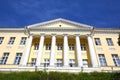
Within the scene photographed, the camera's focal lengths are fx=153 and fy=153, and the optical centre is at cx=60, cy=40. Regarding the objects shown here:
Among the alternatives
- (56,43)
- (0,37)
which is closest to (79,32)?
(56,43)

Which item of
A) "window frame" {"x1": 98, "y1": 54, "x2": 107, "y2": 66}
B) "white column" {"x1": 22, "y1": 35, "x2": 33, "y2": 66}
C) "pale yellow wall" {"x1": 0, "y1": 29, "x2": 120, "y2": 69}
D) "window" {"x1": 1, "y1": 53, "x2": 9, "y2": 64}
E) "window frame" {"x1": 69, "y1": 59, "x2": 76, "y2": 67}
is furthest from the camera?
"pale yellow wall" {"x1": 0, "y1": 29, "x2": 120, "y2": 69}

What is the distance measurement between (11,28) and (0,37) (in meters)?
3.00

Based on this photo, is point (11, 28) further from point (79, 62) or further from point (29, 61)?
point (79, 62)

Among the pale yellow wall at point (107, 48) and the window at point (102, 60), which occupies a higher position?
the pale yellow wall at point (107, 48)

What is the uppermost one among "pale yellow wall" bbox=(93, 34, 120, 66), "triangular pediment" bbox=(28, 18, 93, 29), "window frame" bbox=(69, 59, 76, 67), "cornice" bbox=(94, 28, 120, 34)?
"triangular pediment" bbox=(28, 18, 93, 29)

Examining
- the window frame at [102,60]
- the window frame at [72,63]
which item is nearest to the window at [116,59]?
the window frame at [102,60]

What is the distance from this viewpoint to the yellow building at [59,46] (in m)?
28.2

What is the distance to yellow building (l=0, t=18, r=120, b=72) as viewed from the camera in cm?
2822

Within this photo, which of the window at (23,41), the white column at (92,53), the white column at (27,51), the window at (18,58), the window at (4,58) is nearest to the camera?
the white column at (92,53)

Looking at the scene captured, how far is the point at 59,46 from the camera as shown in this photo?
3200 cm

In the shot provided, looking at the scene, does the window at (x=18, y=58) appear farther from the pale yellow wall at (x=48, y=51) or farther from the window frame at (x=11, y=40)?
the window frame at (x=11, y=40)

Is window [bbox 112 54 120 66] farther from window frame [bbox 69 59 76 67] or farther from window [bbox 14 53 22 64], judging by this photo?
window [bbox 14 53 22 64]

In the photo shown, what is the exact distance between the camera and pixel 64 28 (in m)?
31.6

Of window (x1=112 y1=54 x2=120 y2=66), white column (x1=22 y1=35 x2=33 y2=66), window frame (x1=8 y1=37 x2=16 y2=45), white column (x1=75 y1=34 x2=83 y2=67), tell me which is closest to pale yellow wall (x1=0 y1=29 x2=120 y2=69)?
window frame (x1=8 y1=37 x2=16 y2=45)
